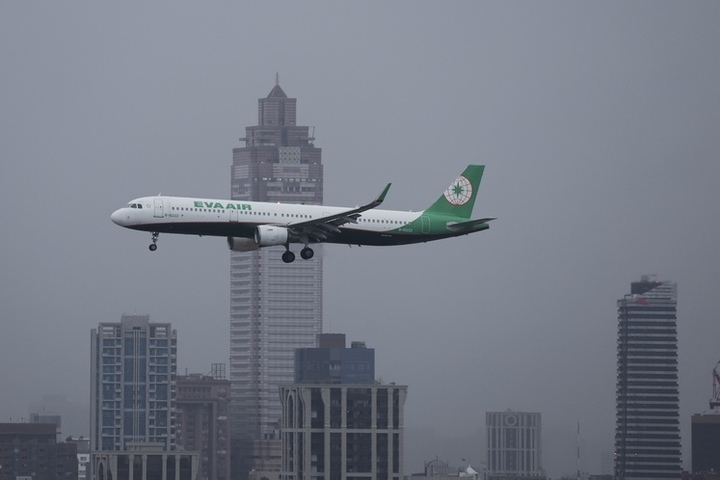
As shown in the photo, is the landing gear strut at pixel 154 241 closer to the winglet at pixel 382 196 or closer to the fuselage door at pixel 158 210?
the fuselage door at pixel 158 210

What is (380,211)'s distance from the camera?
12556 cm

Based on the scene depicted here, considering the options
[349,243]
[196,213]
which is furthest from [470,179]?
[196,213]

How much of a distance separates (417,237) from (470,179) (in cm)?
1035

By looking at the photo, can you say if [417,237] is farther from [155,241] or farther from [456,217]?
[155,241]

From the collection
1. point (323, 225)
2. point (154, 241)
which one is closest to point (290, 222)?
point (323, 225)

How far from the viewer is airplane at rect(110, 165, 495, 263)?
118 meters

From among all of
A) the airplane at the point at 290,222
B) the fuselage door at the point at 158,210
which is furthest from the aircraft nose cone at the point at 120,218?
the fuselage door at the point at 158,210

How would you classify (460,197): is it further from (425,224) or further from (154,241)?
(154,241)

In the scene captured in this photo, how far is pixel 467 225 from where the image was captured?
126 m

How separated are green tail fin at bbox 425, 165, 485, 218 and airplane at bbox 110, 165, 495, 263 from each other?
0.08 meters

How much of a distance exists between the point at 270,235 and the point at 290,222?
2.96m

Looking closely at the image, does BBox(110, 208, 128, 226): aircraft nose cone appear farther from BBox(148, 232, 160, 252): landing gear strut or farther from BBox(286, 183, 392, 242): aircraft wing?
BBox(286, 183, 392, 242): aircraft wing

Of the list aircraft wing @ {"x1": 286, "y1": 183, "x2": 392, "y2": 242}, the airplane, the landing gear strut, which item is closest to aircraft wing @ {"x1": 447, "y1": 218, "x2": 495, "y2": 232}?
the airplane

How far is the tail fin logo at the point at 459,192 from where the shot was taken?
131 m
